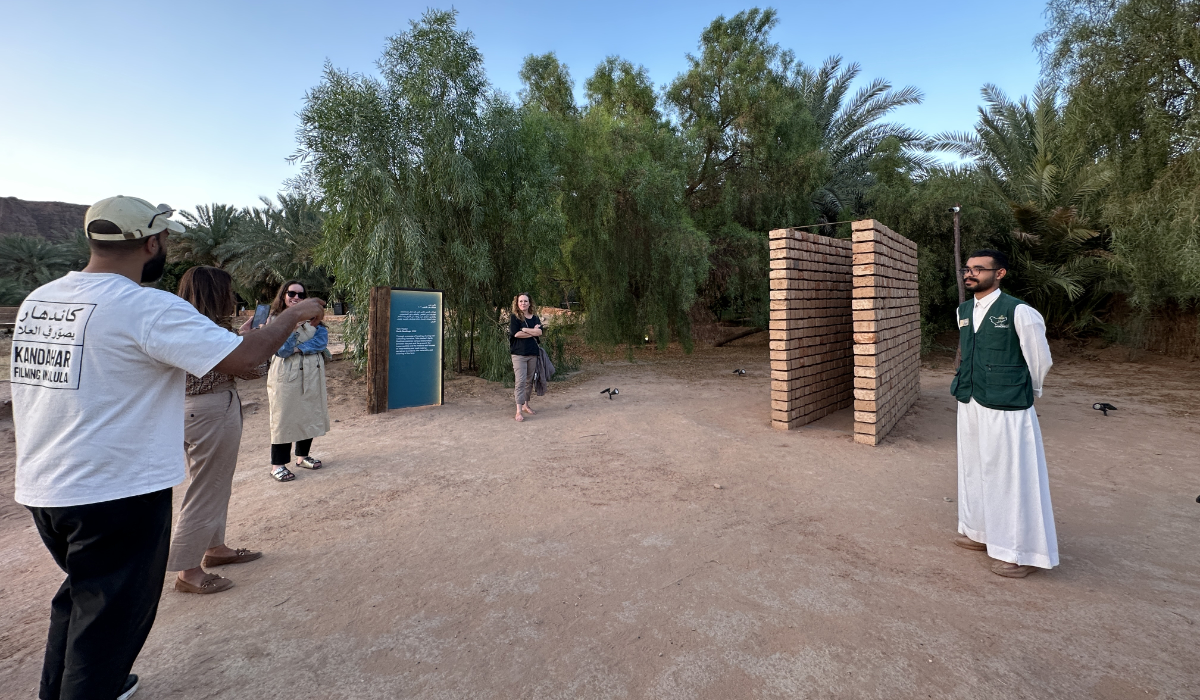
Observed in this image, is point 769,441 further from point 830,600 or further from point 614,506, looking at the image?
point 830,600

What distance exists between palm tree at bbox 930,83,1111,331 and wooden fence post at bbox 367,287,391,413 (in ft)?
45.0

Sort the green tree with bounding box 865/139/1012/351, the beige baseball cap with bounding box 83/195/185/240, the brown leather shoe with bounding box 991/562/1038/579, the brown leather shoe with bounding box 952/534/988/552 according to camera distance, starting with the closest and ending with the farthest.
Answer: the beige baseball cap with bounding box 83/195/185/240 < the brown leather shoe with bounding box 991/562/1038/579 < the brown leather shoe with bounding box 952/534/988/552 < the green tree with bounding box 865/139/1012/351

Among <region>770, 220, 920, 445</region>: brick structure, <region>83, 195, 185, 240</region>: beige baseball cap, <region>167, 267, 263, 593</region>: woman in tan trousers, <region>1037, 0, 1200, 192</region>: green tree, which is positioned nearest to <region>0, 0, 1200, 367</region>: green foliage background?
<region>1037, 0, 1200, 192</region>: green tree

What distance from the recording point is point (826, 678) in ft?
7.23

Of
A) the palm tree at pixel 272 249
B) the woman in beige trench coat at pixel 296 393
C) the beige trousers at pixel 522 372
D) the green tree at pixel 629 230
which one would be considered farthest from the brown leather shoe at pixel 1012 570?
the palm tree at pixel 272 249

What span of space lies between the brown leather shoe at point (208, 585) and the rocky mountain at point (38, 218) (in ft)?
131

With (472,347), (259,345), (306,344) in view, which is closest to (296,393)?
(306,344)

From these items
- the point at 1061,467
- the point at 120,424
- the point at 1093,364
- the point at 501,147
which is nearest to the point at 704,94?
the point at 501,147

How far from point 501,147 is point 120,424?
8.49 metres

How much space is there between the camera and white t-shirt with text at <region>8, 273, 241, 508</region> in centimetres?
164

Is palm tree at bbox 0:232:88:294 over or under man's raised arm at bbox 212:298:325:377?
over

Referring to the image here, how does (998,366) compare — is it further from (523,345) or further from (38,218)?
(38,218)

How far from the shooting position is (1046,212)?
537 inches

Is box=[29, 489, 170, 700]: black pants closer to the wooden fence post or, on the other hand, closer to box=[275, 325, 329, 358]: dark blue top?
box=[275, 325, 329, 358]: dark blue top
